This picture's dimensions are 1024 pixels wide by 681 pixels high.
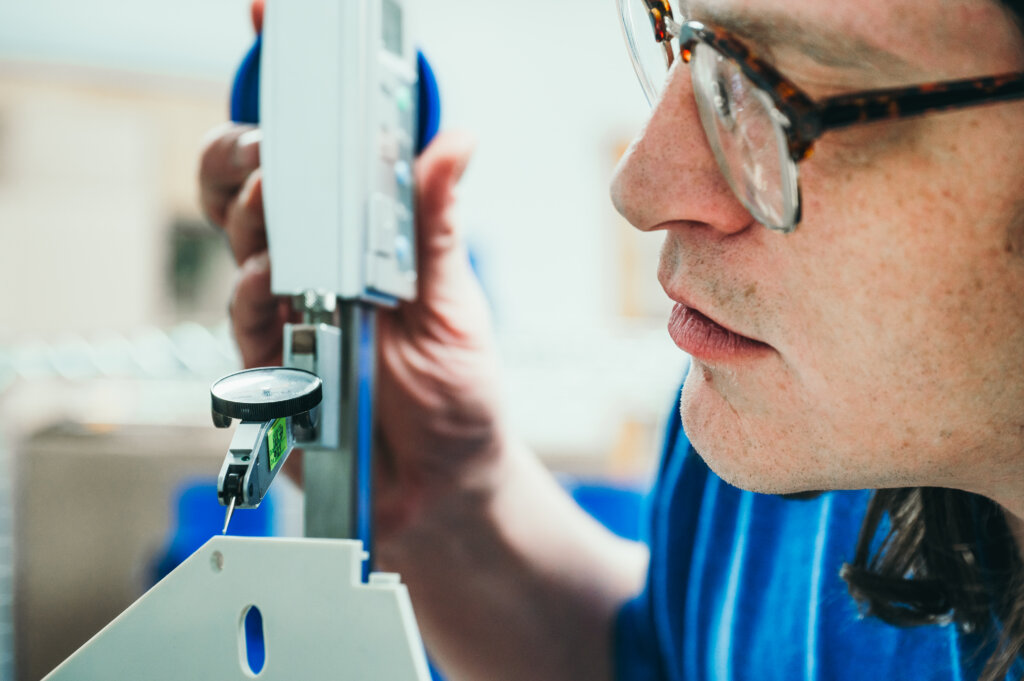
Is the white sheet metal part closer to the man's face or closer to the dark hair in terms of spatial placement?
the man's face

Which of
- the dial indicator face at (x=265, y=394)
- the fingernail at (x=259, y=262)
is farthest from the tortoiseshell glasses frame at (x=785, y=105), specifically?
the fingernail at (x=259, y=262)

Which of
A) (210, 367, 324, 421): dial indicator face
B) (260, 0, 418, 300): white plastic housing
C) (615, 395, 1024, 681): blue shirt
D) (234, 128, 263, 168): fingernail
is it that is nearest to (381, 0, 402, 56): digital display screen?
(260, 0, 418, 300): white plastic housing

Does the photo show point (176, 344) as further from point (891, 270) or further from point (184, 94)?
point (184, 94)

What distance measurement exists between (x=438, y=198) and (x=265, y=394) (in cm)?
32

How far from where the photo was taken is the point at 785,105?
0.41 meters

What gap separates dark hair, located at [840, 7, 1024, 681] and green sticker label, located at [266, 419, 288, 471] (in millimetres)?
463

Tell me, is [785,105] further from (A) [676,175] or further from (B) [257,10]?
(B) [257,10]

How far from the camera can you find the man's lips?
0.48 m

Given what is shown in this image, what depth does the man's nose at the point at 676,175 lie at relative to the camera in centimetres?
47

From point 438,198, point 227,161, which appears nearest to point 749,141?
point 438,198

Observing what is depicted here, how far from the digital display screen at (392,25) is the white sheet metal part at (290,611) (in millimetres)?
336

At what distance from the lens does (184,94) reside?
3.25m

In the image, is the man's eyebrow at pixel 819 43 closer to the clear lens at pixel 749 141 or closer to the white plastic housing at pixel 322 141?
the clear lens at pixel 749 141

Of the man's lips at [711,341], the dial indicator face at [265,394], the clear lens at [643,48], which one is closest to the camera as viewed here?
the dial indicator face at [265,394]
